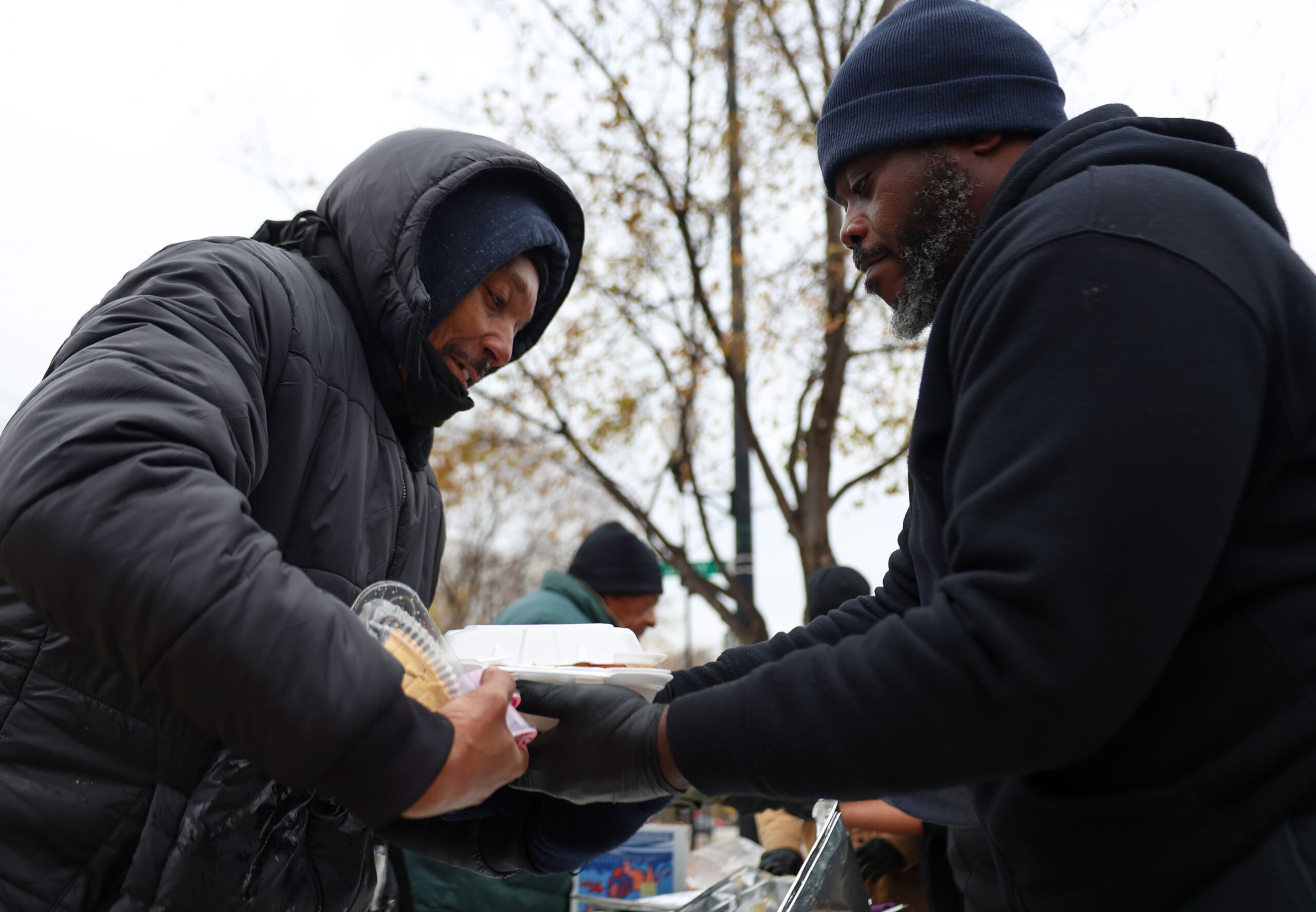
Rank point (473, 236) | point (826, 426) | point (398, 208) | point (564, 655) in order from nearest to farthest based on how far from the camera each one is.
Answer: point (564, 655), point (398, 208), point (473, 236), point (826, 426)

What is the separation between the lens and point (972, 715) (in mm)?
1369

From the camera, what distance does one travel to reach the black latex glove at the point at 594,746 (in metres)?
1.74

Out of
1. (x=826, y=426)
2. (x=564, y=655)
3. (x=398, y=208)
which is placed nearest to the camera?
(x=564, y=655)

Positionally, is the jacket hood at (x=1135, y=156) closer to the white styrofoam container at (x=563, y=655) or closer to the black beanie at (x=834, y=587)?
the white styrofoam container at (x=563, y=655)

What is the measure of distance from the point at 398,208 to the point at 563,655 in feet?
3.72

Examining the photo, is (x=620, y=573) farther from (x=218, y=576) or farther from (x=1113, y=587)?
(x=1113, y=587)

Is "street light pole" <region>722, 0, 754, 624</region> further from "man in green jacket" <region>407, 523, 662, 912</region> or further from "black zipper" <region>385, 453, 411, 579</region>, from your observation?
"black zipper" <region>385, 453, 411, 579</region>

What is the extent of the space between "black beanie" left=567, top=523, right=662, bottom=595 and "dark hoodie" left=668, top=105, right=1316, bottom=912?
4695mm

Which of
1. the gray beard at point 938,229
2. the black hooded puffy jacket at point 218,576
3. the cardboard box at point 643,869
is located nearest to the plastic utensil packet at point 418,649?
the black hooded puffy jacket at point 218,576

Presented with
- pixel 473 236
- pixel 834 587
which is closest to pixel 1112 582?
pixel 473 236

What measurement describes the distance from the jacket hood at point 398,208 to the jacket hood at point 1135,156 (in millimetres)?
1307

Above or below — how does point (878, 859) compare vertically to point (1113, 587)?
below

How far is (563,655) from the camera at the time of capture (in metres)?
2.15

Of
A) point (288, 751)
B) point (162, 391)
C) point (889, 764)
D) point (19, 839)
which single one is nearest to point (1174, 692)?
point (889, 764)
